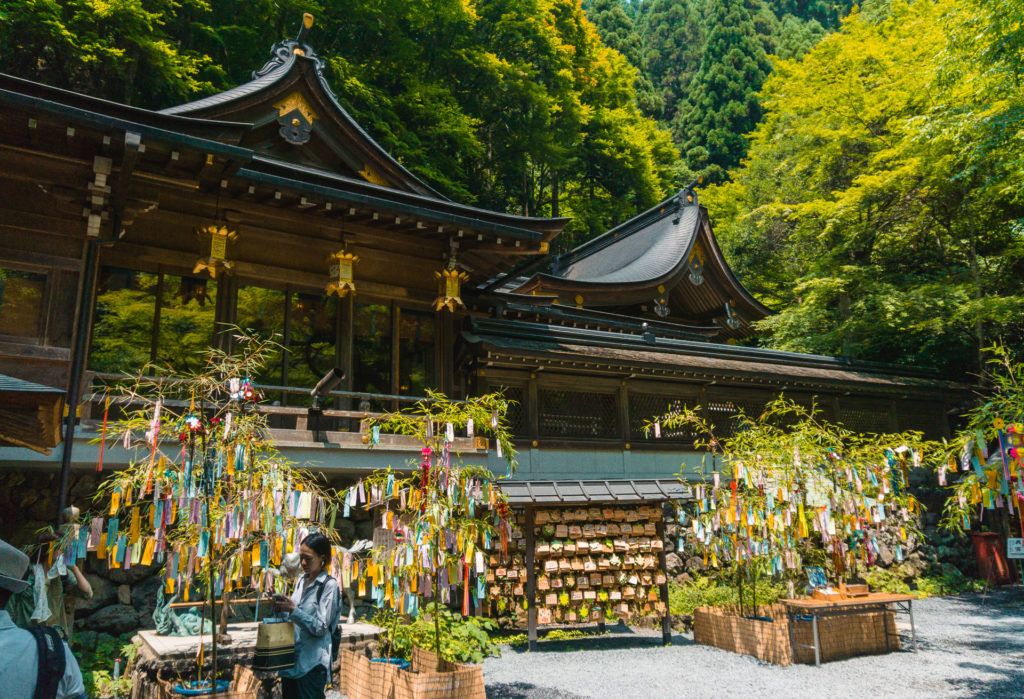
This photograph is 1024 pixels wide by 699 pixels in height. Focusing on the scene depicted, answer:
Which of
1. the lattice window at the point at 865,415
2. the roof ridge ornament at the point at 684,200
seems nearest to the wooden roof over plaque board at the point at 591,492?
the lattice window at the point at 865,415

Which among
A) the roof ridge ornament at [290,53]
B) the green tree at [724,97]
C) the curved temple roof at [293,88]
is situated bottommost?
the curved temple roof at [293,88]

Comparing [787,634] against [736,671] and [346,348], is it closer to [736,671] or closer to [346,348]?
[736,671]

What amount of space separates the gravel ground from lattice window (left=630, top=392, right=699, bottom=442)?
4597mm

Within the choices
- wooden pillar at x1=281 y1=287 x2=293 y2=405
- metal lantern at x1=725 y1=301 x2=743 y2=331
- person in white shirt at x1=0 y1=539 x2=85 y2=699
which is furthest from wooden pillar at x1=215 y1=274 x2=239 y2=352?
metal lantern at x1=725 y1=301 x2=743 y2=331

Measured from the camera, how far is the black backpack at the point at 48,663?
272cm

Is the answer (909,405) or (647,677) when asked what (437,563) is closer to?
(647,677)

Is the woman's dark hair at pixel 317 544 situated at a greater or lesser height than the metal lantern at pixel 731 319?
lesser

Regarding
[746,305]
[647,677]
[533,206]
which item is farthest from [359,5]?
[647,677]

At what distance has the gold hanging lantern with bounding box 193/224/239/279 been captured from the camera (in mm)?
10102

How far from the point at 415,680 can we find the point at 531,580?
3.94 meters

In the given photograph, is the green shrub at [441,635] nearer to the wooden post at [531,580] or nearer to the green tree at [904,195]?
the wooden post at [531,580]

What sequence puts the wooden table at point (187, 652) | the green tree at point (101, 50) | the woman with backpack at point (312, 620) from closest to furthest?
the woman with backpack at point (312, 620) < the wooden table at point (187, 652) < the green tree at point (101, 50)

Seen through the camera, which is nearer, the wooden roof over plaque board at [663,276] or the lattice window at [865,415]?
the lattice window at [865,415]

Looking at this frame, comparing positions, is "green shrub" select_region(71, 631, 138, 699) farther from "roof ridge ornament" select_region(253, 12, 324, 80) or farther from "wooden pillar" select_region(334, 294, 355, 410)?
"roof ridge ornament" select_region(253, 12, 324, 80)
